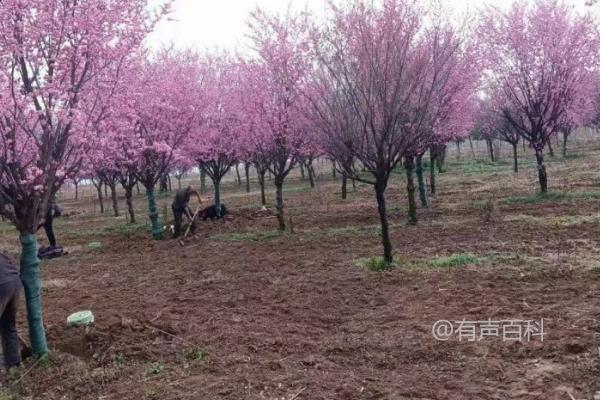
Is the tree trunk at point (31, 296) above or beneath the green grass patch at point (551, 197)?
above

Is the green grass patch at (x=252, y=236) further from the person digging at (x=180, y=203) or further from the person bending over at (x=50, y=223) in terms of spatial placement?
the person bending over at (x=50, y=223)

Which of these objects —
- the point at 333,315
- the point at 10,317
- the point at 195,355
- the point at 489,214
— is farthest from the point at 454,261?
the point at 10,317

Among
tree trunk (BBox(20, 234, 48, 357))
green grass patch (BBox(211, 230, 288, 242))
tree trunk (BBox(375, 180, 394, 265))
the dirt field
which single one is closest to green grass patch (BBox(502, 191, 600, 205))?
the dirt field

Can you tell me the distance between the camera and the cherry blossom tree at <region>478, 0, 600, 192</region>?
16.1 metres

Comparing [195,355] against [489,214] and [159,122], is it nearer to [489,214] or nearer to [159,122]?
[489,214]

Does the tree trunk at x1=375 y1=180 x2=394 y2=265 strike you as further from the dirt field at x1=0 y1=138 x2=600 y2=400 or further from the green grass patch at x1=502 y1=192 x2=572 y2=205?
the green grass patch at x1=502 y1=192 x2=572 y2=205

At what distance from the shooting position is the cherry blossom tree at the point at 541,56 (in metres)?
16.1

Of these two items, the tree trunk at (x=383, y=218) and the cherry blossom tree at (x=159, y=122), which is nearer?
the tree trunk at (x=383, y=218)

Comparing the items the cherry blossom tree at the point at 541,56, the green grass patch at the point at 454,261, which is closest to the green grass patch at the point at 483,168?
the cherry blossom tree at the point at 541,56

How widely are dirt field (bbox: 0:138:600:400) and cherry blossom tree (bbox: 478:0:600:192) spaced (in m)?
4.88

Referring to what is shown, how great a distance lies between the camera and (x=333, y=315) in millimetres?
6332

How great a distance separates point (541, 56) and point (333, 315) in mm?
13544

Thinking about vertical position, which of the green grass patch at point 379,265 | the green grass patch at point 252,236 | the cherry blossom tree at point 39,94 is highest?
the cherry blossom tree at point 39,94

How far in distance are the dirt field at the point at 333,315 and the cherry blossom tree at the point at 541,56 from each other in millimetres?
4879
